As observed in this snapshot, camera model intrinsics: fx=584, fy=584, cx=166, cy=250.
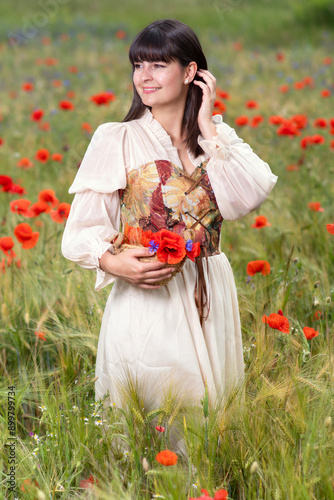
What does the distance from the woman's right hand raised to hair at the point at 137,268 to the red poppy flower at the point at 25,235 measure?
3.03 feet

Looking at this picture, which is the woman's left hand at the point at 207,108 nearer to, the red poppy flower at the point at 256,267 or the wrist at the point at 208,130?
the wrist at the point at 208,130

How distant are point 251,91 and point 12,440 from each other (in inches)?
230

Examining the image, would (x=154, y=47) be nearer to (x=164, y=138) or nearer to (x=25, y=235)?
(x=164, y=138)

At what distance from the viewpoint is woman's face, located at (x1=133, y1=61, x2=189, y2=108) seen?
170 centimetres

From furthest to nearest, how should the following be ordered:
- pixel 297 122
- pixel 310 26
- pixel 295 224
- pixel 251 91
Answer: pixel 310 26 < pixel 251 91 < pixel 297 122 < pixel 295 224

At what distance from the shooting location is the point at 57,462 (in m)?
1.67

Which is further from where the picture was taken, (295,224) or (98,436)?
(295,224)

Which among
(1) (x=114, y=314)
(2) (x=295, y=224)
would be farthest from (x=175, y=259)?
(2) (x=295, y=224)

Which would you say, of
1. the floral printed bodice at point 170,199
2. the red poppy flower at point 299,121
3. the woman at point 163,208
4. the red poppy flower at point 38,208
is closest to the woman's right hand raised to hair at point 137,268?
the woman at point 163,208

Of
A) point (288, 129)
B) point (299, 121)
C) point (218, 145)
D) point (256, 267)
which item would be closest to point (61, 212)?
point (256, 267)

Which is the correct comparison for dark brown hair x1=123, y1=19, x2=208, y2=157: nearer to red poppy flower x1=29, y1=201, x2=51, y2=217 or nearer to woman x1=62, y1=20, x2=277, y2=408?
woman x1=62, y1=20, x2=277, y2=408

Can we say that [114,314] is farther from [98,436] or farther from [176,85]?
[176,85]

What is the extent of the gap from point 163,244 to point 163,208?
8.9 inches

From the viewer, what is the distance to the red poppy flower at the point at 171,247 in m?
1.48
